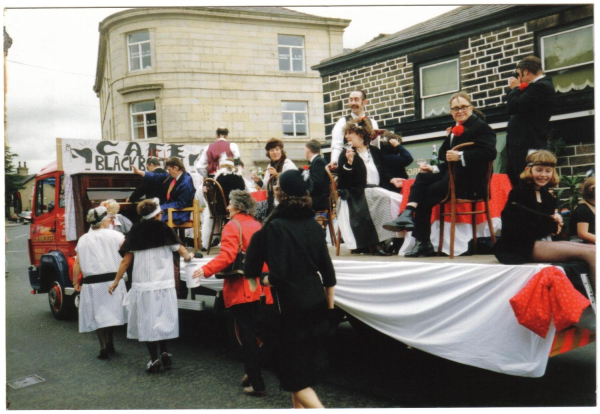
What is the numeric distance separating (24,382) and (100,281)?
1.41 m

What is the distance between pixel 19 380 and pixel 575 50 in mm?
10194

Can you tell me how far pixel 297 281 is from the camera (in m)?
3.42

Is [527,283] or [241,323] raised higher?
[527,283]

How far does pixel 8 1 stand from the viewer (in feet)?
15.8

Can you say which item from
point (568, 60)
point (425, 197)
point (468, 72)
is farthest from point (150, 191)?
point (468, 72)

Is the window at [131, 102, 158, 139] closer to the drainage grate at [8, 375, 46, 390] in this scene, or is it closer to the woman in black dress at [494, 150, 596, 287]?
the drainage grate at [8, 375, 46, 390]

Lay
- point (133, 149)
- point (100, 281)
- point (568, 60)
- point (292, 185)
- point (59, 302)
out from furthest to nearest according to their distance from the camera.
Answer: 1. point (568, 60)
2. point (133, 149)
3. point (59, 302)
4. point (100, 281)
5. point (292, 185)

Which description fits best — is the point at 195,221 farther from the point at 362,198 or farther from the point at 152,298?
the point at 362,198

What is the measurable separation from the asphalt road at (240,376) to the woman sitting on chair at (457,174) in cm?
121

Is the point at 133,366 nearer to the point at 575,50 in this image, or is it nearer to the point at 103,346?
the point at 103,346

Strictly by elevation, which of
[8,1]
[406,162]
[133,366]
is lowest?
[133,366]

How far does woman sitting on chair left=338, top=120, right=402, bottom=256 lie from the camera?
5.25 meters

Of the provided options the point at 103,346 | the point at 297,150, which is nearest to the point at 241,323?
the point at 103,346

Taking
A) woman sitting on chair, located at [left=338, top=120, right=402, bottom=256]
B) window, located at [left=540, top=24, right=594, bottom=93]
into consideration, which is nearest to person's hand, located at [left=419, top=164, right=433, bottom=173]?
woman sitting on chair, located at [left=338, top=120, right=402, bottom=256]
